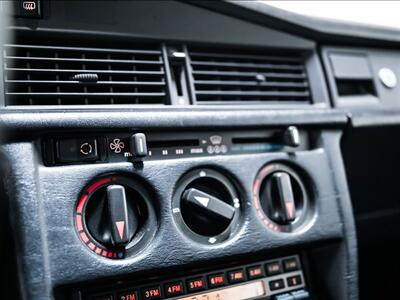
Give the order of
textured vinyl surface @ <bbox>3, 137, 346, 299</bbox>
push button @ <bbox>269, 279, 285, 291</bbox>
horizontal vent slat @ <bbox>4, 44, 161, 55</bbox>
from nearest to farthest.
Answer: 1. textured vinyl surface @ <bbox>3, 137, 346, 299</bbox>
2. horizontal vent slat @ <bbox>4, 44, 161, 55</bbox>
3. push button @ <bbox>269, 279, 285, 291</bbox>

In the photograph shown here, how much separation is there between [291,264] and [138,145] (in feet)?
1.34

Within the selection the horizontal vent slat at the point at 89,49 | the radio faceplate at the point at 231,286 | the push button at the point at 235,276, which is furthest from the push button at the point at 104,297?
the horizontal vent slat at the point at 89,49

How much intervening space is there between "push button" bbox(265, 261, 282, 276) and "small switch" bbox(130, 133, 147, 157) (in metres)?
0.34

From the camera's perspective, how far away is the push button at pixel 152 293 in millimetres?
878

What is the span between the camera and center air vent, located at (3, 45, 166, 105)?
2.87ft

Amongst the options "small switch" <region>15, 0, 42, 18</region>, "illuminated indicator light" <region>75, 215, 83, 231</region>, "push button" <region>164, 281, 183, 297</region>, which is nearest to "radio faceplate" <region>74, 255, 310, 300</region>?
"push button" <region>164, 281, 183, 297</region>

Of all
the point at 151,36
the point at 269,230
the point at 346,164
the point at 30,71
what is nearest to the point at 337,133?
the point at 346,164

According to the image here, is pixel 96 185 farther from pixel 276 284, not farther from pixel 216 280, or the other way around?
pixel 276 284

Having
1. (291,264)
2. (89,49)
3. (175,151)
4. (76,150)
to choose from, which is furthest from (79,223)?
(291,264)

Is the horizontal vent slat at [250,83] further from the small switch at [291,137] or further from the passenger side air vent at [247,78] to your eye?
the small switch at [291,137]

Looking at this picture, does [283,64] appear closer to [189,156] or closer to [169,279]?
[189,156]

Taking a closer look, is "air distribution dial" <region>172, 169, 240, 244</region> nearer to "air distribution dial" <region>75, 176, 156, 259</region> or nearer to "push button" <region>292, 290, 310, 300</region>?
"air distribution dial" <region>75, 176, 156, 259</region>

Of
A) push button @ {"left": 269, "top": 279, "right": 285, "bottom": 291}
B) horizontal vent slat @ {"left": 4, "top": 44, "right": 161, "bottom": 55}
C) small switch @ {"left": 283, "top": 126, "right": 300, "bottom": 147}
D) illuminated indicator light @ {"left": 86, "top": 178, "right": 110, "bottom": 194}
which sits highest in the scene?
horizontal vent slat @ {"left": 4, "top": 44, "right": 161, "bottom": 55}

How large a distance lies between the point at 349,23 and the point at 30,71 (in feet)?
2.54
